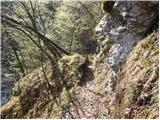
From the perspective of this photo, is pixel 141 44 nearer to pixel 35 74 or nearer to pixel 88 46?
pixel 35 74

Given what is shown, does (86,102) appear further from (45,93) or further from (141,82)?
(141,82)

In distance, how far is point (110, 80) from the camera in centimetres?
822

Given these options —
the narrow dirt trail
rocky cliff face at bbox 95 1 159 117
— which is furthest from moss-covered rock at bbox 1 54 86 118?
rocky cliff face at bbox 95 1 159 117

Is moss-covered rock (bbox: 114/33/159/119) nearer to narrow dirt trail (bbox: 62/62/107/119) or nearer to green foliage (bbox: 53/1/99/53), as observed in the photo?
narrow dirt trail (bbox: 62/62/107/119)

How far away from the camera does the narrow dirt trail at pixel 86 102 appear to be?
8381 mm

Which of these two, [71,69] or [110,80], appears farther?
[71,69]

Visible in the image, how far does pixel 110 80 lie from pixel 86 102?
1272 mm

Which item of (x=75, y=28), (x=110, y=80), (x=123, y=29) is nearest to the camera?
(x=123, y=29)

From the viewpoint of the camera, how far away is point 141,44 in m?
7.12

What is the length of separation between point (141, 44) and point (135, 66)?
67 cm

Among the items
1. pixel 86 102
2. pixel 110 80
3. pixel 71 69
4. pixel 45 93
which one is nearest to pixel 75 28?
pixel 71 69

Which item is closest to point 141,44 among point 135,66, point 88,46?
point 135,66

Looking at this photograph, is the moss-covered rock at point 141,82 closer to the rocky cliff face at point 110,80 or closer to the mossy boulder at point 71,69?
the rocky cliff face at point 110,80

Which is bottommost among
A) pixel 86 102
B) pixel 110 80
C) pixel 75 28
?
pixel 86 102
